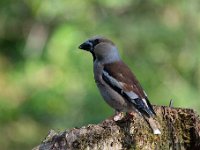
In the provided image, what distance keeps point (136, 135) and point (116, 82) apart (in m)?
1.36

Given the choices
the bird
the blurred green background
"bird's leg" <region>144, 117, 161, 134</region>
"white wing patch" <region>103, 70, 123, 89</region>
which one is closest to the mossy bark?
"bird's leg" <region>144, 117, 161, 134</region>

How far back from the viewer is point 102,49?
8.80 meters

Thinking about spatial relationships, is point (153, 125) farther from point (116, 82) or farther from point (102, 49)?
point (102, 49)

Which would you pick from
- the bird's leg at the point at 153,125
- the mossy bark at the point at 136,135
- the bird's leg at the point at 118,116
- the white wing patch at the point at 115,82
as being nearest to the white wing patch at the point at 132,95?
the white wing patch at the point at 115,82

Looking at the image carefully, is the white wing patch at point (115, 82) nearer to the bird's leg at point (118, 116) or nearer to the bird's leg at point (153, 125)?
the bird's leg at point (118, 116)

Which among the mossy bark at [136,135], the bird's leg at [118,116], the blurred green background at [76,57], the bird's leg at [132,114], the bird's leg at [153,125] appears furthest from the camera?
the blurred green background at [76,57]

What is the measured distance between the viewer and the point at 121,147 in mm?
6785

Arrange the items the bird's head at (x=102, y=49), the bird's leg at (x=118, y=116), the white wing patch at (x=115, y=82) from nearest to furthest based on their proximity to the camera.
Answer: the bird's leg at (x=118, y=116)
the white wing patch at (x=115, y=82)
the bird's head at (x=102, y=49)

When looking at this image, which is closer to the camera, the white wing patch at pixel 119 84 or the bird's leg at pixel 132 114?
the bird's leg at pixel 132 114

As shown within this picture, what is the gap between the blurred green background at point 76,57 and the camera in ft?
39.6

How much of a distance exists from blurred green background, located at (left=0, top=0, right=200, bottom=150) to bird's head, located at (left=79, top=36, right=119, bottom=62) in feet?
8.51

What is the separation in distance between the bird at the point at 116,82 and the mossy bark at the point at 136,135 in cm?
40

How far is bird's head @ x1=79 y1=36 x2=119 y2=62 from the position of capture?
869cm

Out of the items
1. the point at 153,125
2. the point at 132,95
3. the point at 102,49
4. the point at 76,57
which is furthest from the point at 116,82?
the point at 76,57
